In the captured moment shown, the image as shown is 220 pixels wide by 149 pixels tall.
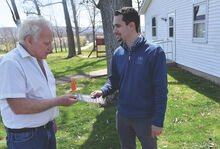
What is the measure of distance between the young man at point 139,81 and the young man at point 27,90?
72cm

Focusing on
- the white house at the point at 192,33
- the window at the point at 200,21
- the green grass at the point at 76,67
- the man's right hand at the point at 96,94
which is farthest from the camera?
the green grass at the point at 76,67

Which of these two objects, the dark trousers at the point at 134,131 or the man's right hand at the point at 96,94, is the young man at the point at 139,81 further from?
the man's right hand at the point at 96,94

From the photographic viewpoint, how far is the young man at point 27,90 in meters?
1.64

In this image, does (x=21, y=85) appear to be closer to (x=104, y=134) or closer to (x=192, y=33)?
(x=104, y=134)

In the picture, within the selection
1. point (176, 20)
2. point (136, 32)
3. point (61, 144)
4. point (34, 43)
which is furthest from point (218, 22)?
point (34, 43)

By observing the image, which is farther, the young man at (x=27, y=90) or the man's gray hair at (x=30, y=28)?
the man's gray hair at (x=30, y=28)

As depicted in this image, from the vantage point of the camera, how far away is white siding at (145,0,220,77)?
7.34 meters

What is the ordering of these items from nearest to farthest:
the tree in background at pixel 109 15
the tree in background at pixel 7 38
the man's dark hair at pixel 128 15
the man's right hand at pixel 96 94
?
the man's dark hair at pixel 128 15 < the man's right hand at pixel 96 94 < the tree in background at pixel 109 15 < the tree in background at pixel 7 38

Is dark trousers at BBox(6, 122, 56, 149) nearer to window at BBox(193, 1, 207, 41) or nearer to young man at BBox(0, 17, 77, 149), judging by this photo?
young man at BBox(0, 17, 77, 149)

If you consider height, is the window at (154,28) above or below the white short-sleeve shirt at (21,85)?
above

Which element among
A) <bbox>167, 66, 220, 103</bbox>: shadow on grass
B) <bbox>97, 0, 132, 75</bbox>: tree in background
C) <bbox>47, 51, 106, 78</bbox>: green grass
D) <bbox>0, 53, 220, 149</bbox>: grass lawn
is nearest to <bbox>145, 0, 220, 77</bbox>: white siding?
<bbox>167, 66, 220, 103</bbox>: shadow on grass

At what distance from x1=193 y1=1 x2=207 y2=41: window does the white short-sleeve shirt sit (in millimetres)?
7923

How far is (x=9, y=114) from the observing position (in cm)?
179

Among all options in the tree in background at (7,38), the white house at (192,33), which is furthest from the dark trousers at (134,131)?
the tree in background at (7,38)
